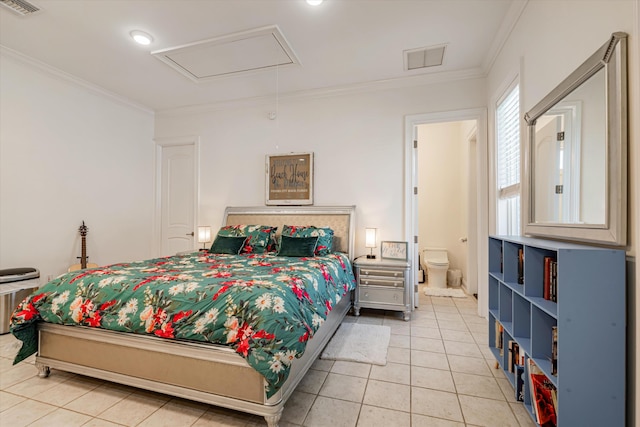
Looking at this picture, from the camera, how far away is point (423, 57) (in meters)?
3.31

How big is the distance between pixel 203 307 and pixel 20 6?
9.92 feet

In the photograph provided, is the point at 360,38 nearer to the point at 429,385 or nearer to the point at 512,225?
the point at 512,225

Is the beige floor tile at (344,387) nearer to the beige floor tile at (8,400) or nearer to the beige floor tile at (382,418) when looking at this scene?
the beige floor tile at (382,418)

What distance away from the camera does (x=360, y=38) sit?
296 centimetres

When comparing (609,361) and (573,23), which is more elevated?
(573,23)

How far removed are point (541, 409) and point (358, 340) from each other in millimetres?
1533

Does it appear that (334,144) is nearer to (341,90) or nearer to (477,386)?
(341,90)

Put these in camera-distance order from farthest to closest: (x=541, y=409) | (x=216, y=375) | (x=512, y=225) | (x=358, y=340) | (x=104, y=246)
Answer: (x=104, y=246), (x=512, y=225), (x=358, y=340), (x=216, y=375), (x=541, y=409)

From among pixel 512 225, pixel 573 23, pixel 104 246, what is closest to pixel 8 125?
pixel 104 246

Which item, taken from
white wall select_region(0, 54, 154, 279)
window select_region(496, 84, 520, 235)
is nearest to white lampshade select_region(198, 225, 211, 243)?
white wall select_region(0, 54, 154, 279)

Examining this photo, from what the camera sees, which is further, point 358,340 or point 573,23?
point 358,340

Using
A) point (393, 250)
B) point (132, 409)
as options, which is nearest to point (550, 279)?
point (393, 250)

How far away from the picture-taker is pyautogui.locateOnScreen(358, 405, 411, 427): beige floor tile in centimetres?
171

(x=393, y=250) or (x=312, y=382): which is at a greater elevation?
(x=393, y=250)
